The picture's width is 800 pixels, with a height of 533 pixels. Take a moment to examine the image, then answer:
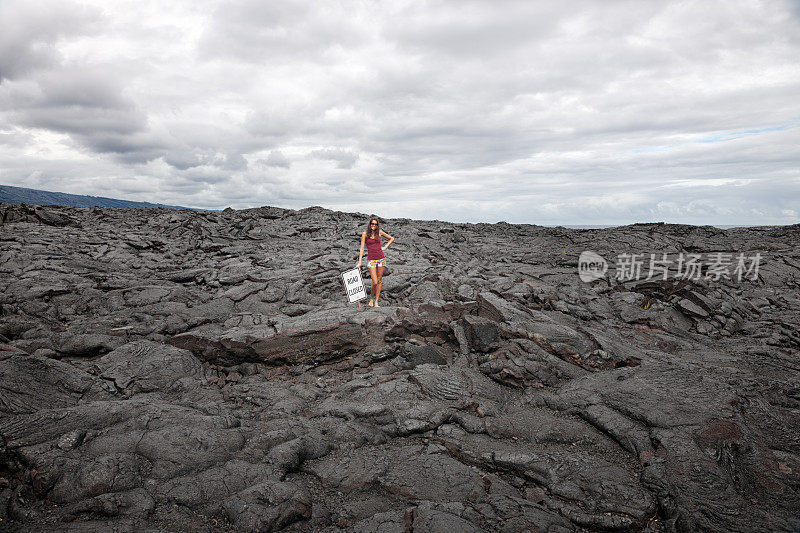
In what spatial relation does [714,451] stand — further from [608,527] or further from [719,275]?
[719,275]

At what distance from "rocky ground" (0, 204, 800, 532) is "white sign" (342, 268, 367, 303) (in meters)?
0.82

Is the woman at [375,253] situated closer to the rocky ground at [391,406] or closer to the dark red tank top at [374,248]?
the dark red tank top at [374,248]

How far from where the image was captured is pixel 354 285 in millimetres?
11680

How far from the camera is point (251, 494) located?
4965mm

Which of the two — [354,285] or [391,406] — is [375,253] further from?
[391,406]

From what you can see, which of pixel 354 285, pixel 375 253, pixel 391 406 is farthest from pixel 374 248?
pixel 391 406

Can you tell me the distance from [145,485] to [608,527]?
19.7ft

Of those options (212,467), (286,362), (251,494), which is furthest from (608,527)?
(286,362)

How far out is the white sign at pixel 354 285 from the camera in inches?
456

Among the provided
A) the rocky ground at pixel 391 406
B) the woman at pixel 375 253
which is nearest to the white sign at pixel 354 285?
the woman at pixel 375 253

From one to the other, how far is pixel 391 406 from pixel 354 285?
4908 millimetres

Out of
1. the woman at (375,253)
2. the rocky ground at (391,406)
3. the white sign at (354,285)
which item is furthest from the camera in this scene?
the woman at (375,253)

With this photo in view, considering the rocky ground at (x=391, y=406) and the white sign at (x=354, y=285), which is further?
the white sign at (x=354, y=285)

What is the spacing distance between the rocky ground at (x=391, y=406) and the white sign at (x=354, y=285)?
82 cm
